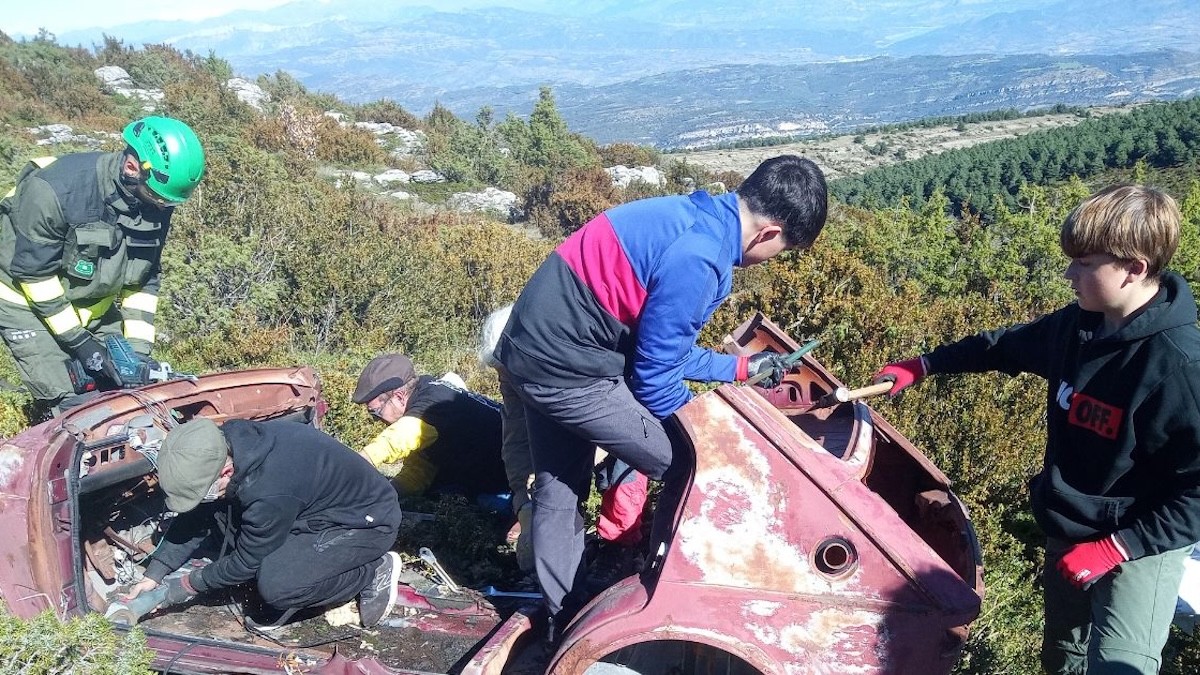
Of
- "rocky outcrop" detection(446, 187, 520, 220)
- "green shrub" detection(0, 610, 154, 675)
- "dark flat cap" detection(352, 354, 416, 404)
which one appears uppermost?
"dark flat cap" detection(352, 354, 416, 404)

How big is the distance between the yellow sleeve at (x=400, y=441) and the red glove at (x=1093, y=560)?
3117 millimetres

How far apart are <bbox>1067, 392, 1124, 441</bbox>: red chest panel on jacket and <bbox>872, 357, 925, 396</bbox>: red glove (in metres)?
0.61

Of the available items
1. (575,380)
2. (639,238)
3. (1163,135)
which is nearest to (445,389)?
(575,380)

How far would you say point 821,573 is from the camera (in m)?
2.41

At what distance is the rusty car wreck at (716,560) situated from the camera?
2.37 m

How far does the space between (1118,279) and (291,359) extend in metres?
7.40

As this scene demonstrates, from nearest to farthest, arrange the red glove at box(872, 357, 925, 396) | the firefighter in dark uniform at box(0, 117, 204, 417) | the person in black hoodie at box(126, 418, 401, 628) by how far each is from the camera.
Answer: the red glove at box(872, 357, 925, 396) < the person in black hoodie at box(126, 418, 401, 628) < the firefighter in dark uniform at box(0, 117, 204, 417)

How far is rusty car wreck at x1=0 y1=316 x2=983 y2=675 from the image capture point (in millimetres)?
2371

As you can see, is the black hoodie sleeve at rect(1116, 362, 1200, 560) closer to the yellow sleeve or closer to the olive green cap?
the olive green cap

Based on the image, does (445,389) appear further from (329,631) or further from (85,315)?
(85,315)

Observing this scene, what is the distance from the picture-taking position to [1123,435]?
218 centimetres

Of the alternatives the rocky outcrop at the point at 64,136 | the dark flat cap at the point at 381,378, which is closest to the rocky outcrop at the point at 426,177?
the rocky outcrop at the point at 64,136

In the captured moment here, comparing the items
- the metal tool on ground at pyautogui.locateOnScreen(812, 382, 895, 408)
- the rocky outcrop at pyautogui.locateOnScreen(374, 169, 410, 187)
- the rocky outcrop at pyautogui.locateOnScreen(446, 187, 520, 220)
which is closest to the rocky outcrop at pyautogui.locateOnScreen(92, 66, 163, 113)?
the rocky outcrop at pyautogui.locateOnScreen(374, 169, 410, 187)

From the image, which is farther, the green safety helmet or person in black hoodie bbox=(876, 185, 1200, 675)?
the green safety helmet
